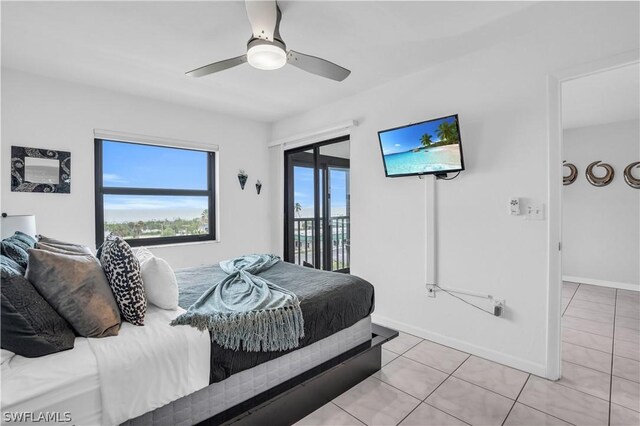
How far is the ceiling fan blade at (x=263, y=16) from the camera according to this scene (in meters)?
1.71

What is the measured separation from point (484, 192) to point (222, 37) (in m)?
2.37

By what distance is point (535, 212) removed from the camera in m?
2.25

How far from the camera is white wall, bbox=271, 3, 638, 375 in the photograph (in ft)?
7.13

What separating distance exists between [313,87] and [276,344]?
2.58 metres

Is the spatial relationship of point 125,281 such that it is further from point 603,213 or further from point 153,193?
point 603,213

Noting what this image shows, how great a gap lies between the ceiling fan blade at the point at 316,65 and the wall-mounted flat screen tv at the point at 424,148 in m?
0.88

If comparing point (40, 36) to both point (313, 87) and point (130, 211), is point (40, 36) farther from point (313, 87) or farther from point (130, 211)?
point (313, 87)

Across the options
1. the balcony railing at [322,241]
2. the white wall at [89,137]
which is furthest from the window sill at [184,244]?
the balcony railing at [322,241]

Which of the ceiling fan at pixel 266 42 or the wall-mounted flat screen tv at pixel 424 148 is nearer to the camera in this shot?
the ceiling fan at pixel 266 42

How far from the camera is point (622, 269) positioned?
4.33 m

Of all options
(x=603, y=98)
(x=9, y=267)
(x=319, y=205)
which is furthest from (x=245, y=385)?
(x=603, y=98)

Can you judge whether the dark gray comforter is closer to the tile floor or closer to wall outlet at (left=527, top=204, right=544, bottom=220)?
the tile floor

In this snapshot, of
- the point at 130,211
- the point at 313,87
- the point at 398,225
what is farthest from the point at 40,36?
the point at 398,225

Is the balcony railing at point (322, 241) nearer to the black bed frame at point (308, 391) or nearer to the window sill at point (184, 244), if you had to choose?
the window sill at point (184, 244)
